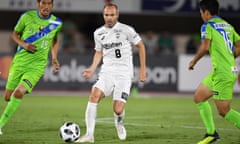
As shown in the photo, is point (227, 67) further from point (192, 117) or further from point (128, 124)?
point (192, 117)

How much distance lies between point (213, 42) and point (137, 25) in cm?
2271

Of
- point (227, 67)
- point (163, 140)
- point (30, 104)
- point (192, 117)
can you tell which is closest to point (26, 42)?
point (163, 140)

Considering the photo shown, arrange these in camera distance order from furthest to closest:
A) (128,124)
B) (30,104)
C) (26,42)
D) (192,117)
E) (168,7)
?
1. (168,7)
2. (30,104)
3. (192,117)
4. (128,124)
5. (26,42)

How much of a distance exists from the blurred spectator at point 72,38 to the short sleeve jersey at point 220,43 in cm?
1723

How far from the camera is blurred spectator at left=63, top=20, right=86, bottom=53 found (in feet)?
92.0

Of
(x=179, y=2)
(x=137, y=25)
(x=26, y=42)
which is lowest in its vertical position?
(x=137, y=25)

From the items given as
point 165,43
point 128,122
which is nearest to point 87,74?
point 128,122

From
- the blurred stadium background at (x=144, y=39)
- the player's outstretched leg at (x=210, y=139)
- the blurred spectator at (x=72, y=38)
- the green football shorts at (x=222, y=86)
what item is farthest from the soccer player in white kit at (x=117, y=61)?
the blurred spectator at (x=72, y=38)

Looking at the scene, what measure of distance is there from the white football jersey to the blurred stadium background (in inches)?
513

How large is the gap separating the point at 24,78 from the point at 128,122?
3527 millimetres

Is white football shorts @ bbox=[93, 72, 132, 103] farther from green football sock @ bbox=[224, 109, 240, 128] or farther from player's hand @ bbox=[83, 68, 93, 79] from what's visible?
green football sock @ bbox=[224, 109, 240, 128]

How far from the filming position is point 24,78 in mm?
11719

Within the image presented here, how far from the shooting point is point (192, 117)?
1611 cm

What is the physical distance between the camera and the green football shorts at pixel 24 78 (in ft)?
38.2
